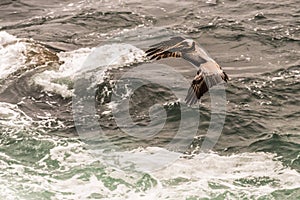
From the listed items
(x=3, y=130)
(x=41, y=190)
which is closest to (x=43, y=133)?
(x=3, y=130)

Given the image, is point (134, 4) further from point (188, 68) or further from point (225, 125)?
point (225, 125)

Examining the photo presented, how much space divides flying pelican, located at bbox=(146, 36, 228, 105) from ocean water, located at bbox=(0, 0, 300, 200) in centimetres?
152

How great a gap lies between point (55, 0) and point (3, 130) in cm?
797

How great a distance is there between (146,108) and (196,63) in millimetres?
3285

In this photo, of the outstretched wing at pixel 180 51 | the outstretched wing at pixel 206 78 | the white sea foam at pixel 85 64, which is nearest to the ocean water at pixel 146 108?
the white sea foam at pixel 85 64

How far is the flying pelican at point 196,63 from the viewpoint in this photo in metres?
6.79

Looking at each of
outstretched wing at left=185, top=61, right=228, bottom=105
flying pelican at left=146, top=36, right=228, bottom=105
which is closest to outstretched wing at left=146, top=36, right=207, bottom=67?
flying pelican at left=146, top=36, right=228, bottom=105

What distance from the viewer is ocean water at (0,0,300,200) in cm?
796

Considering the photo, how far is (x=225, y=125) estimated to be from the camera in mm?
9477

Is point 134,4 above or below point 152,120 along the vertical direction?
above

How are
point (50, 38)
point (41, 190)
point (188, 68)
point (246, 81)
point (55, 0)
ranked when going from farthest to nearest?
point (55, 0)
point (50, 38)
point (188, 68)
point (246, 81)
point (41, 190)

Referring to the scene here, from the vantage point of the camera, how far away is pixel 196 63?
6.95 m

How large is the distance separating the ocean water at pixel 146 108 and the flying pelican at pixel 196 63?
1.52 metres

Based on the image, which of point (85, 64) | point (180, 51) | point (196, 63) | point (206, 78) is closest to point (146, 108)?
point (85, 64)
